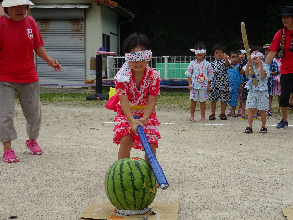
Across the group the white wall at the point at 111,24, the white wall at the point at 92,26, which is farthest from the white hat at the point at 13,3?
the white wall at the point at 111,24

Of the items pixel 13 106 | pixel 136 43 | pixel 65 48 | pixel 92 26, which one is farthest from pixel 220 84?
pixel 65 48

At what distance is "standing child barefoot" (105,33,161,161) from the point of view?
376 centimetres

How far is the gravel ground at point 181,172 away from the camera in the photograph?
3.52 m

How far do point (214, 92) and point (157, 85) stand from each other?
6.06 m

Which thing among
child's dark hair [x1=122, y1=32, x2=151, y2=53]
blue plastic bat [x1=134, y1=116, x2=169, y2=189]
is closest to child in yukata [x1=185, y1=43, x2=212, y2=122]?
child's dark hair [x1=122, y1=32, x2=151, y2=53]

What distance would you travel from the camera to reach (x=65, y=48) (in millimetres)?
Result: 19250

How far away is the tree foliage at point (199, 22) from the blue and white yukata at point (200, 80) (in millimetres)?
15828

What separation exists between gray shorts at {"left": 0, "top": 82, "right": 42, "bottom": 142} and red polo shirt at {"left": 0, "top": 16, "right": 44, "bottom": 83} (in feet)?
0.39

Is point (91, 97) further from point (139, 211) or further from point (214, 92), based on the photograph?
point (139, 211)

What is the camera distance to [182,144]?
20.8 ft

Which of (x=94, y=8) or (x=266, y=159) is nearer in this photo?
(x=266, y=159)

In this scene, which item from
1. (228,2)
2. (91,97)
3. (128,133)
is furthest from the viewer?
(228,2)

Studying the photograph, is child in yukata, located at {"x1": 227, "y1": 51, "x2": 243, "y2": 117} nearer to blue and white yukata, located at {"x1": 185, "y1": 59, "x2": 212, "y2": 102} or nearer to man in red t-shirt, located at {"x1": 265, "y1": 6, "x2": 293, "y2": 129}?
blue and white yukata, located at {"x1": 185, "y1": 59, "x2": 212, "y2": 102}

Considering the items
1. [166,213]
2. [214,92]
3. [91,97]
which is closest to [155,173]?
[166,213]
